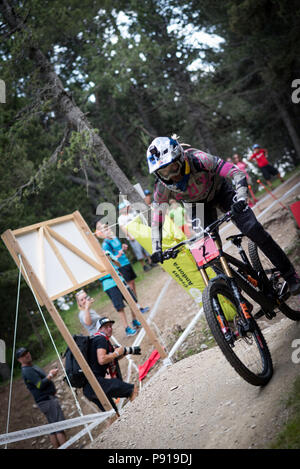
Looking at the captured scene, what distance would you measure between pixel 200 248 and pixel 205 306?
2.25 ft

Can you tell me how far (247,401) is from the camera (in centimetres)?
385

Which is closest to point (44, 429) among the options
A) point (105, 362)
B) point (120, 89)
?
point (105, 362)

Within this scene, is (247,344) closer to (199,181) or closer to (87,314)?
(199,181)

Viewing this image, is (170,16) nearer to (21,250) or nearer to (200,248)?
(21,250)

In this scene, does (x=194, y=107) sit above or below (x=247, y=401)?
above

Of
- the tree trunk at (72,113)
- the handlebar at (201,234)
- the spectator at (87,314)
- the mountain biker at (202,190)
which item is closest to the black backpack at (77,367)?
the spectator at (87,314)

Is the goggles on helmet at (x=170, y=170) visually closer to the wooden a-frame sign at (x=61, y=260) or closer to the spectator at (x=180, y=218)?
the wooden a-frame sign at (x=61, y=260)

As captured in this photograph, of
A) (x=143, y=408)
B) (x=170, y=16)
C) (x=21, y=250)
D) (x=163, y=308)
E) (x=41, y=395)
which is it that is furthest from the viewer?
(x=170, y=16)

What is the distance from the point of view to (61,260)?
7.09 m

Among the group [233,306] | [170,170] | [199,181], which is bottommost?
[233,306]

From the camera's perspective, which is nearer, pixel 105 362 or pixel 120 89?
pixel 105 362

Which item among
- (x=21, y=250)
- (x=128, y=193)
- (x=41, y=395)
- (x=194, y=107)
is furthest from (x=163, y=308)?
(x=194, y=107)

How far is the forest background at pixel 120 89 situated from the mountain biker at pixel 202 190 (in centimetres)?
547

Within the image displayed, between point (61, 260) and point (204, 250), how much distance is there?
3435mm
